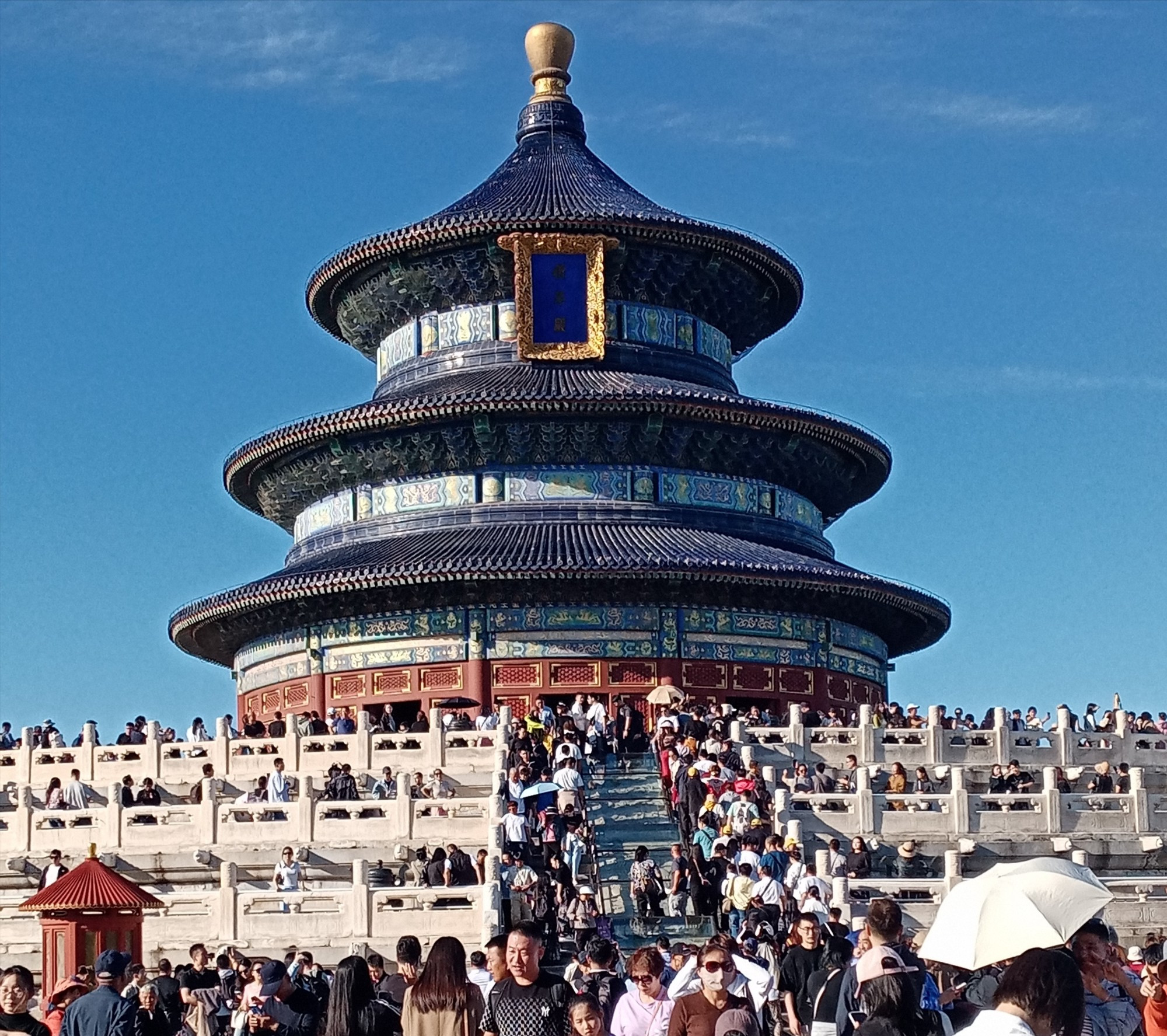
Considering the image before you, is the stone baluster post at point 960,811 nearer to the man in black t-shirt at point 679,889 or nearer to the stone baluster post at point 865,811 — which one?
the stone baluster post at point 865,811

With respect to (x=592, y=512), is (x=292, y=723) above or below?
below

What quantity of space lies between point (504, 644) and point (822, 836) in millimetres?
18212

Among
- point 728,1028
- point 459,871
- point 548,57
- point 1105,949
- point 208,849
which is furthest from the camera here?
point 548,57

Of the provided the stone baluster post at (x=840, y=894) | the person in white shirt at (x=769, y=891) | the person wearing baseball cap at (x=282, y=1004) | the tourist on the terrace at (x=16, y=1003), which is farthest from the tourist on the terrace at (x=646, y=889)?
the tourist on the terrace at (x=16, y=1003)

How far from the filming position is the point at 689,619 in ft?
152

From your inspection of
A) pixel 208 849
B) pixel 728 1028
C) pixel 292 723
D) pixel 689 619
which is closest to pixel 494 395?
pixel 689 619

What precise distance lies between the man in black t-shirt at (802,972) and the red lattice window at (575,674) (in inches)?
1167

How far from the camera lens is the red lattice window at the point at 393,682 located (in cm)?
4666

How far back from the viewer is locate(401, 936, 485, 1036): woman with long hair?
12703 mm

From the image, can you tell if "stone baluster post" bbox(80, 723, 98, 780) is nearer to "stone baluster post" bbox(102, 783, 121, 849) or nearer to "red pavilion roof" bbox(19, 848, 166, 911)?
"stone baluster post" bbox(102, 783, 121, 849)

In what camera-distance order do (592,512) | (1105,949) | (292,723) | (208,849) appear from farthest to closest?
(592,512) → (292,723) → (208,849) → (1105,949)

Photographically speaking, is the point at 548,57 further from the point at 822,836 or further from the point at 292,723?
the point at 822,836

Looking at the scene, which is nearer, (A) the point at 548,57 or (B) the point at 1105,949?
(B) the point at 1105,949

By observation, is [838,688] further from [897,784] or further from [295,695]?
[897,784]
